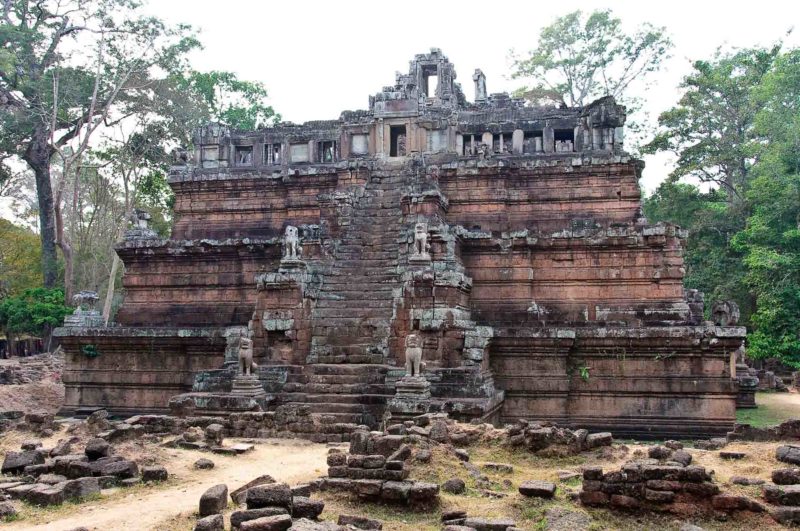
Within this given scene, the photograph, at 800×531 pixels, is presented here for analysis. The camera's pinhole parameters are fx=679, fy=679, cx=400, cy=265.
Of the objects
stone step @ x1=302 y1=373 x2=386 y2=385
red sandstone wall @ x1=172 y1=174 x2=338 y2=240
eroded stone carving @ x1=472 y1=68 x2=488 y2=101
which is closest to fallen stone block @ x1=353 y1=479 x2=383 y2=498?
stone step @ x1=302 y1=373 x2=386 y2=385

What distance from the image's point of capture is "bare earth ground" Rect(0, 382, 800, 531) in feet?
25.2

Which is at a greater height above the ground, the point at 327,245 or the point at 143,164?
the point at 143,164

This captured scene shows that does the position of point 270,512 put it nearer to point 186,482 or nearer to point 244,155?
point 186,482

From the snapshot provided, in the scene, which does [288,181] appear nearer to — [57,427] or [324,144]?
[324,144]

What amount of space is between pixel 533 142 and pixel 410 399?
1144 cm

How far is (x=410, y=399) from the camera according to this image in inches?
547

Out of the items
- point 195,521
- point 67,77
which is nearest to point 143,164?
point 67,77

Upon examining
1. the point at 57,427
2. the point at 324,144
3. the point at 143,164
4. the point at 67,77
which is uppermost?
the point at 67,77

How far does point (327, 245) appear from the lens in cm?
1873

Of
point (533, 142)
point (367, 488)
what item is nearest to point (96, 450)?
point (367, 488)

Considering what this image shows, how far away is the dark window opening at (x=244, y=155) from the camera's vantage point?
2470 centimetres

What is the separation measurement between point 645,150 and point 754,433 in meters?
29.0

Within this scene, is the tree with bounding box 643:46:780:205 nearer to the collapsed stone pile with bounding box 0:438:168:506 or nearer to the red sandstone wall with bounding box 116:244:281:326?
the red sandstone wall with bounding box 116:244:281:326

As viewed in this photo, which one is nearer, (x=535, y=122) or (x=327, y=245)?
(x=327, y=245)
